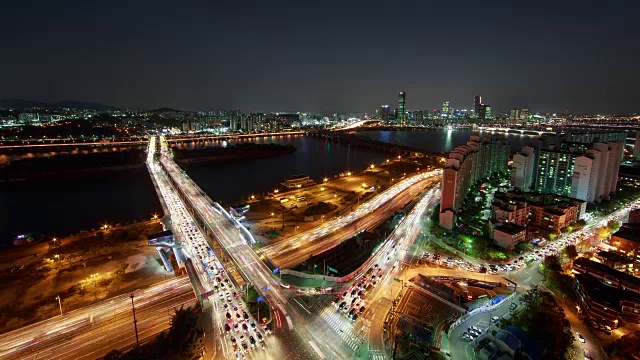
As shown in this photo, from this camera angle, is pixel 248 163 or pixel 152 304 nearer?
pixel 152 304

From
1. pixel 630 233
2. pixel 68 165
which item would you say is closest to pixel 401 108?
pixel 68 165

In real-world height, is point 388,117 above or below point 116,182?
above

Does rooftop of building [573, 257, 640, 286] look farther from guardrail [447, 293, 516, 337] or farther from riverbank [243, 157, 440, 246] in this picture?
riverbank [243, 157, 440, 246]

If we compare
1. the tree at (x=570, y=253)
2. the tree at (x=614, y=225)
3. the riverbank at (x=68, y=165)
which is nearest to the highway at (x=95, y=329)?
the tree at (x=570, y=253)

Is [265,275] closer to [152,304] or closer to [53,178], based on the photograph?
[152,304]

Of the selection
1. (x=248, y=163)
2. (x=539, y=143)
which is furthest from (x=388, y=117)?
(x=539, y=143)

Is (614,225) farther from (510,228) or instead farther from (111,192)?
(111,192)
